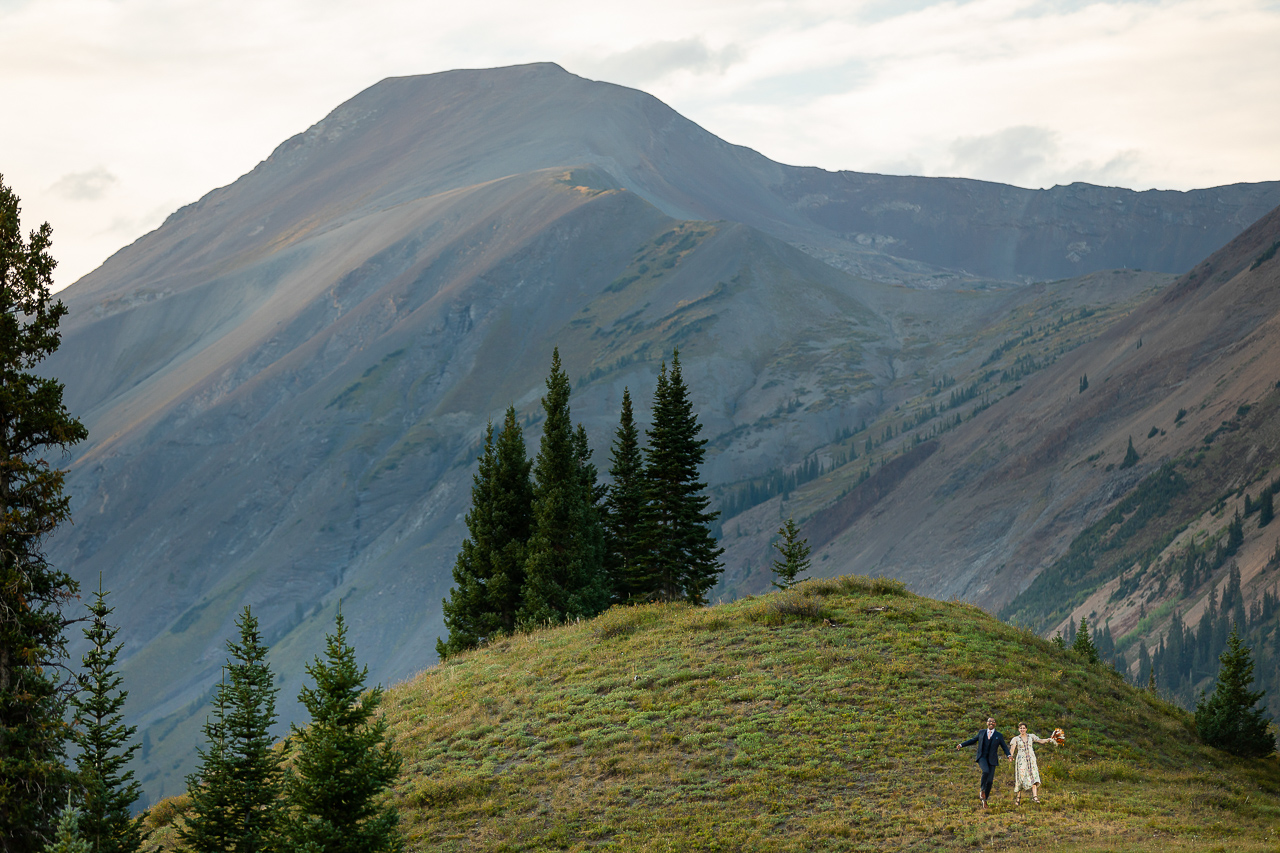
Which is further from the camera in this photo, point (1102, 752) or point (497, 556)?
point (497, 556)

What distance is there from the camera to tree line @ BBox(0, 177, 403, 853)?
69.5ft

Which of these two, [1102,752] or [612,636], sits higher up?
[612,636]

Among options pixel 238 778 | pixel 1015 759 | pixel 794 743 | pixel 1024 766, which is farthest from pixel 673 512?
pixel 238 778

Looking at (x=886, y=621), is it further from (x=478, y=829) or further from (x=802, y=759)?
(x=478, y=829)

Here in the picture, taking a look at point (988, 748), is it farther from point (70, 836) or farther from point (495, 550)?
point (495, 550)

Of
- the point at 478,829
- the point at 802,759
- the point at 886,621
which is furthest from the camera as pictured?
the point at 886,621

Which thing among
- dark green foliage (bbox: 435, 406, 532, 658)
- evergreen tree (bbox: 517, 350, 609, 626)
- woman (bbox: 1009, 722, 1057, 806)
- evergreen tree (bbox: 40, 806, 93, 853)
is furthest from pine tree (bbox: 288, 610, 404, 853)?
dark green foliage (bbox: 435, 406, 532, 658)

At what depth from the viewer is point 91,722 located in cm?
2253

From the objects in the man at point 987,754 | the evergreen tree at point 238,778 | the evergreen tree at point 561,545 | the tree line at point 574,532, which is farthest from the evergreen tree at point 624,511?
the evergreen tree at point 238,778

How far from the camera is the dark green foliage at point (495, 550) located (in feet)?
175

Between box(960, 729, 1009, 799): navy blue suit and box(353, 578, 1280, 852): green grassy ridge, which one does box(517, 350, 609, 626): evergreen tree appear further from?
box(960, 729, 1009, 799): navy blue suit

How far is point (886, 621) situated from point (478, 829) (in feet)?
59.1

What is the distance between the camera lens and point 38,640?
2345 cm

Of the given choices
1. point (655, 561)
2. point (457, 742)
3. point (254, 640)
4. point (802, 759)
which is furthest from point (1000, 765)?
point (655, 561)
